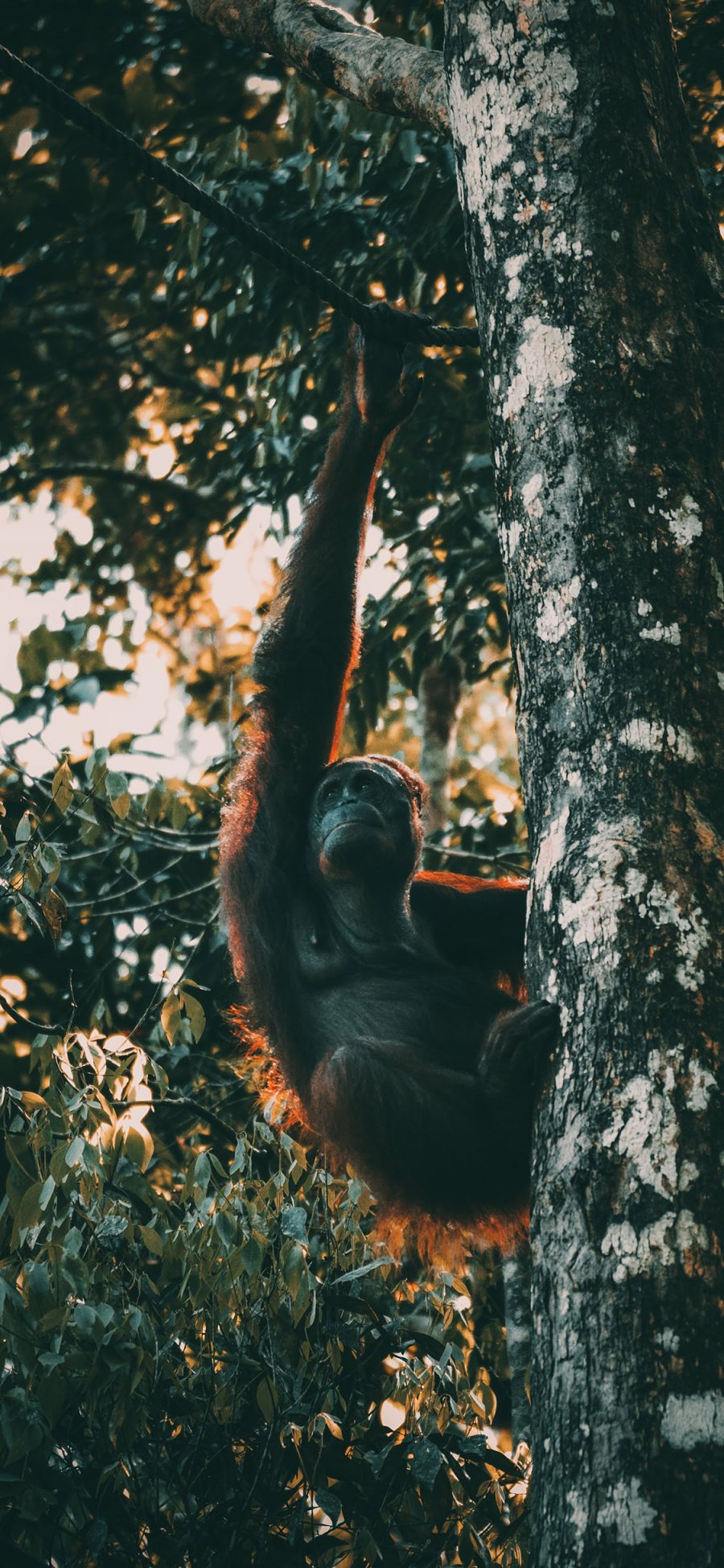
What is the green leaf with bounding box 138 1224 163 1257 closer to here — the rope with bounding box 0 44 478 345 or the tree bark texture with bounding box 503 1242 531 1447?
the tree bark texture with bounding box 503 1242 531 1447

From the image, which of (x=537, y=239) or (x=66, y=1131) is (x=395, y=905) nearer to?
(x=66, y=1131)

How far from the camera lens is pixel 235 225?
306 centimetres

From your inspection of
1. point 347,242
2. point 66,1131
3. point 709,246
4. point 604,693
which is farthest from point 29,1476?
point 347,242

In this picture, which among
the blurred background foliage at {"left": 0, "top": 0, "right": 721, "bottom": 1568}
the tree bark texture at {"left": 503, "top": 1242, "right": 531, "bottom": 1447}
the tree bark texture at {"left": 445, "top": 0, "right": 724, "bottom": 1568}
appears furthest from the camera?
the tree bark texture at {"left": 503, "top": 1242, "right": 531, "bottom": 1447}

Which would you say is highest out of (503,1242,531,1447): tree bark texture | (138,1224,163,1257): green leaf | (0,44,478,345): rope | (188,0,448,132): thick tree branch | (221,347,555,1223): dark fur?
(188,0,448,132): thick tree branch

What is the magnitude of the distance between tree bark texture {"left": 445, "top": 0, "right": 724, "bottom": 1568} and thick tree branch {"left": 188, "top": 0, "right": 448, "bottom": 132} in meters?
1.00

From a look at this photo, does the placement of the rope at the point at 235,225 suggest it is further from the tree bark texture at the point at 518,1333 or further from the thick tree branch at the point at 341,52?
the tree bark texture at the point at 518,1333

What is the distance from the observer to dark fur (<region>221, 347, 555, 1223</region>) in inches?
131

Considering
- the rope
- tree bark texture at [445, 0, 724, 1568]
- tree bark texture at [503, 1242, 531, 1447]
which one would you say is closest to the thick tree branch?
the rope

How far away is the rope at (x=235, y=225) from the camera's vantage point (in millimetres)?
2820

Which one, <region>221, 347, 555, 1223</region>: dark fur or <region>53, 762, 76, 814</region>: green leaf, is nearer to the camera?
<region>221, 347, 555, 1223</region>: dark fur

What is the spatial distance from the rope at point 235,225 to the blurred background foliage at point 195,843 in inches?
48.8

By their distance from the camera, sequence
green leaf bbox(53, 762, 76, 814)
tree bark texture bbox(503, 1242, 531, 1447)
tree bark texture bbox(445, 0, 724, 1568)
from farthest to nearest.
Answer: tree bark texture bbox(503, 1242, 531, 1447), green leaf bbox(53, 762, 76, 814), tree bark texture bbox(445, 0, 724, 1568)

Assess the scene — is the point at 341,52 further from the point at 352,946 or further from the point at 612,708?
the point at 612,708
